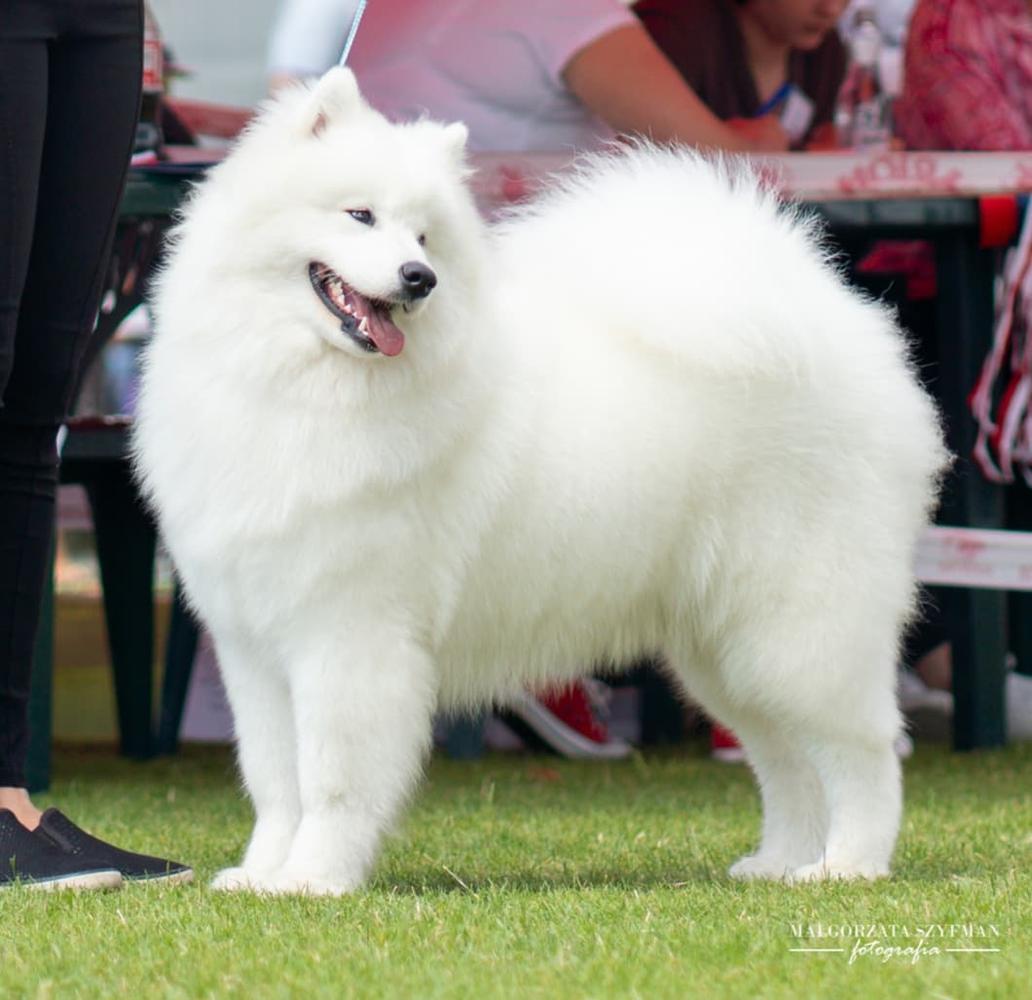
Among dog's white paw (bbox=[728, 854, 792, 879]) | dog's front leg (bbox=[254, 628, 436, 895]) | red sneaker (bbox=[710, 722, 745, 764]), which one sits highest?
dog's front leg (bbox=[254, 628, 436, 895])

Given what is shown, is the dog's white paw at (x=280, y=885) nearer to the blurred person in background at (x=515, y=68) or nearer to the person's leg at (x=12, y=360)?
the person's leg at (x=12, y=360)

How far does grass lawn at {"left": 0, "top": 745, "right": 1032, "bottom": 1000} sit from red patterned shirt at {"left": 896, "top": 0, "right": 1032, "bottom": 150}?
7.04 feet

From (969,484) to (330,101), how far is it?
2718 mm

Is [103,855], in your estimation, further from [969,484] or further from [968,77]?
[968,77]

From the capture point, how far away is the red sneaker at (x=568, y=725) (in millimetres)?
5395

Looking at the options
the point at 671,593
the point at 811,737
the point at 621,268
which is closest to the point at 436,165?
the point at 621,268

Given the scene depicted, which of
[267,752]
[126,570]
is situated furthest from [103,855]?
[126,570]

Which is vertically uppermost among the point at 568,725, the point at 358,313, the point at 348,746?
the point at 358,313

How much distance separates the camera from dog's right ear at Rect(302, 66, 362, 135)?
290 centimetres

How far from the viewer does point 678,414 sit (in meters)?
3.09

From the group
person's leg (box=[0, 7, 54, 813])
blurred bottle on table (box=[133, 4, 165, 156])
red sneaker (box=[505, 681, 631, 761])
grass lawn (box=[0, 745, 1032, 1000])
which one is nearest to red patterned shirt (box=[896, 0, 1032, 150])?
red sneaker (box=[505, 681, 631, 761])

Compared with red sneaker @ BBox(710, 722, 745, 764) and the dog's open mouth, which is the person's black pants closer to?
the dog's open mouth

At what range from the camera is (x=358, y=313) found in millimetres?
2834

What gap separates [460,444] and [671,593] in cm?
53
